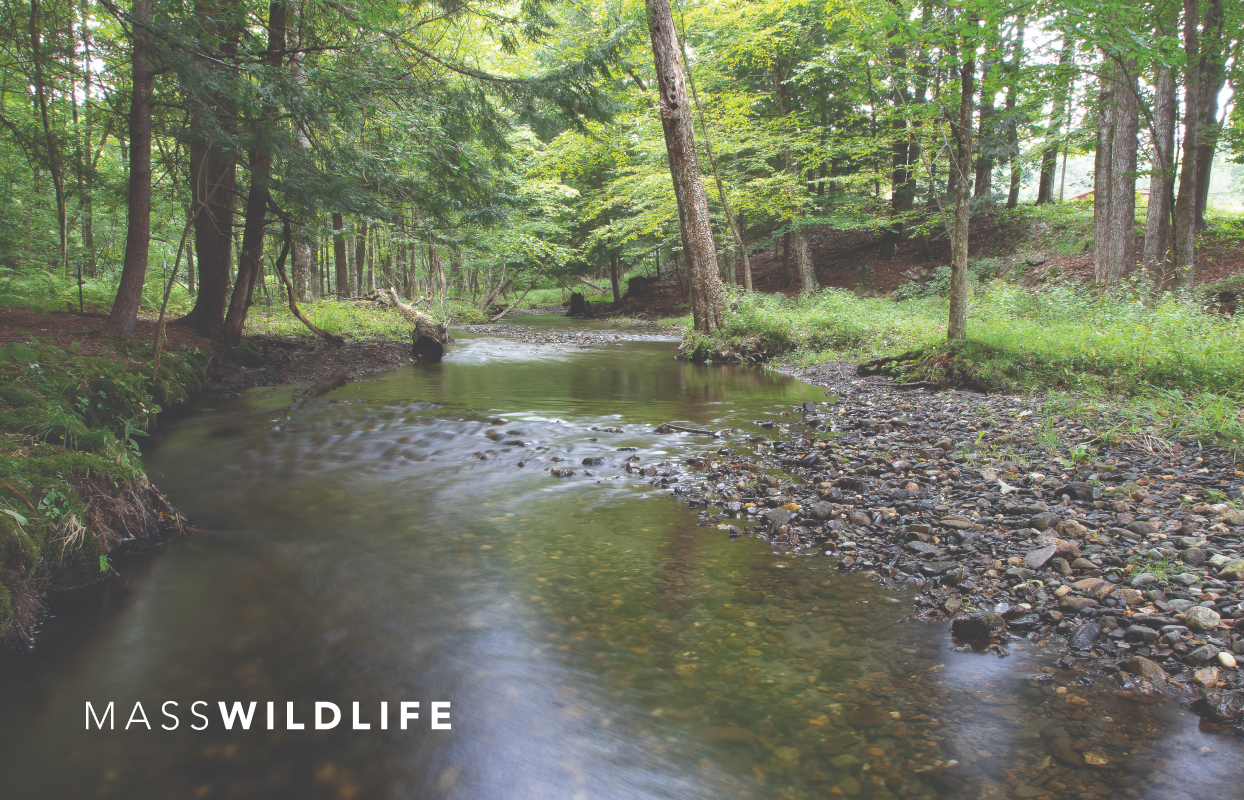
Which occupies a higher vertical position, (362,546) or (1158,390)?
(1158,390)

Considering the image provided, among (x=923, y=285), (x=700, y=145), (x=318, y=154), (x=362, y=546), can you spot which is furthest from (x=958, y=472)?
(x=923, y=285)

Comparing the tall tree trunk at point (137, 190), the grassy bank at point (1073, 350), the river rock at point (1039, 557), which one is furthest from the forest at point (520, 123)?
the river rock at point (1039, 557)

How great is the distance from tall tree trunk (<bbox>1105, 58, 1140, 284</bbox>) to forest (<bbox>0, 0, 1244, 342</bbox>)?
54 mm

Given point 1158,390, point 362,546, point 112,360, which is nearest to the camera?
point 362,546

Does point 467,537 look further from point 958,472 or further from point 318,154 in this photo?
point 318,154

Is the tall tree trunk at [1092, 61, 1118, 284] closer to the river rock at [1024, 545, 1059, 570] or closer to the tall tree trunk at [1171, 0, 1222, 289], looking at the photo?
the tall tree trunk at [1171, 0, 1222, 289]

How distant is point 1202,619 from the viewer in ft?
9.05

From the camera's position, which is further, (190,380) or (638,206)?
(638,206)

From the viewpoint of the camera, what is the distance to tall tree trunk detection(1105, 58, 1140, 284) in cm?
1298

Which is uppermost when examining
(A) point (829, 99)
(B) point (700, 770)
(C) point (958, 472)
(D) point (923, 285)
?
(A) point (829, 99)

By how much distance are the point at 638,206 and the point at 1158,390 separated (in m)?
17.2

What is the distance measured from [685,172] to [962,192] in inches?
245

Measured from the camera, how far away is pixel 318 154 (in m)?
9.69

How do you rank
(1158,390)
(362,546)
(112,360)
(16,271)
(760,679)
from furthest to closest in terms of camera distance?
1. (16,271)
2. (112,360)
3. (1158,390)
4. (362,546)
5. (760,679)
